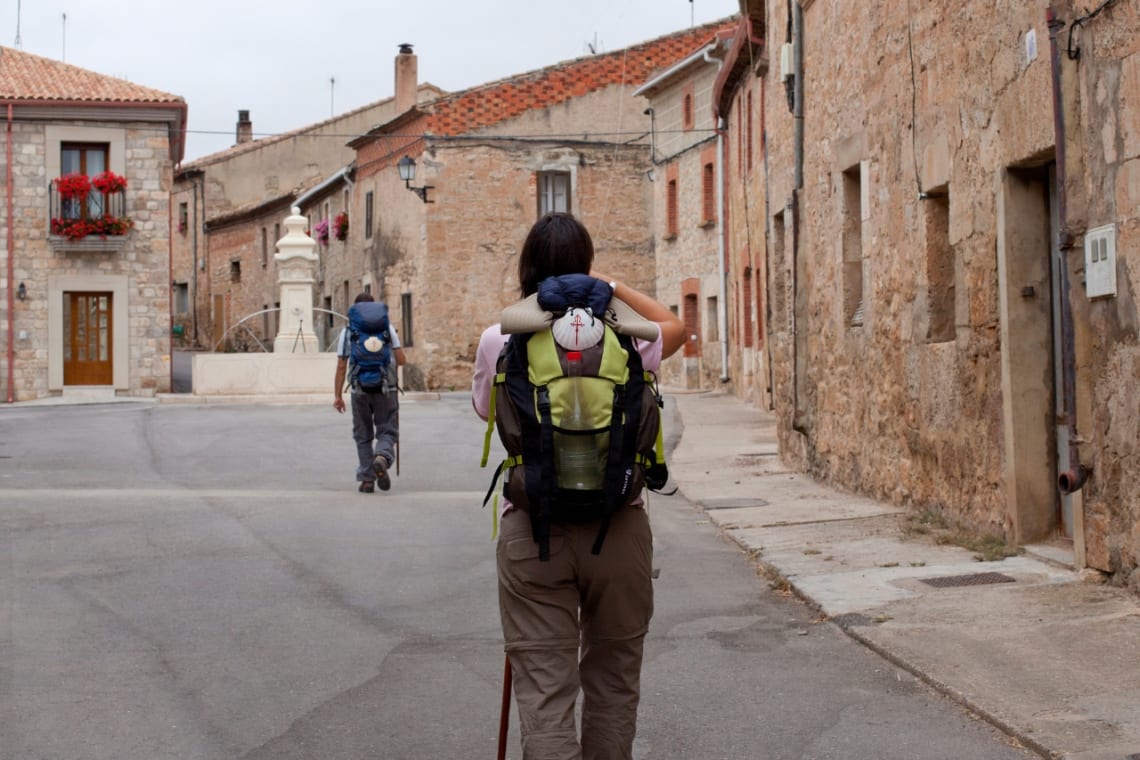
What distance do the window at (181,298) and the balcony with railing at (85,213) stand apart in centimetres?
2910

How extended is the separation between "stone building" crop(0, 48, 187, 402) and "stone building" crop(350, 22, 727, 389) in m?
6.85

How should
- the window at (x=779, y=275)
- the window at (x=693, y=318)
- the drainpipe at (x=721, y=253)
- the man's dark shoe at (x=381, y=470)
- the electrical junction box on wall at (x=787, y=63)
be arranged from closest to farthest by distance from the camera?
the man's dark shoe at (x=381, y=470)
the electrical junction box on wall at (x=787, y=63)
the window at (x=779, y=275)
the drainpipe at (x=721, y=253)
the window at (x=693, y=318)

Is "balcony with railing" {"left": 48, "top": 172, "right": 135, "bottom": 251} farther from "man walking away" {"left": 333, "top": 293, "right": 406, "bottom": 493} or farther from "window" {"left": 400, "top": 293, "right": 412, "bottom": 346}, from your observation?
"man walking away" {"left": 333, "top": 293, "right": 406, "bottom": 493}

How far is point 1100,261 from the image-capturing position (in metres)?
6.93

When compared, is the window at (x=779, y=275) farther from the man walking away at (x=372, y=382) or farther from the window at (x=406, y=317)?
the window at (x=406, y=317)

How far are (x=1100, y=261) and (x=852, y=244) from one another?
4.88m

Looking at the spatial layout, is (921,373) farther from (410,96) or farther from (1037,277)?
(410,96)

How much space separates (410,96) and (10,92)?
12.1 meters

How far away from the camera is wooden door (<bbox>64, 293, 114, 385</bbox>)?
32219 millimetres

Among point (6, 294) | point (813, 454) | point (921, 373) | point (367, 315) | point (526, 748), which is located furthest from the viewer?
point (6, 294)

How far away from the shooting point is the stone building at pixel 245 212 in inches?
1964

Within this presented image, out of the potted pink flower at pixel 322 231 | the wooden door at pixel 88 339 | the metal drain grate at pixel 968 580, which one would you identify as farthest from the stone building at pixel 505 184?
the metal drain grate at pixel 968 580

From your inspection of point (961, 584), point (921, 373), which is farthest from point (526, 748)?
point (921, 373)

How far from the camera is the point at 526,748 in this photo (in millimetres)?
3594
